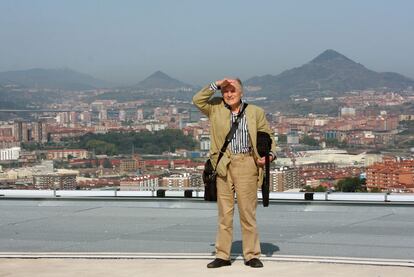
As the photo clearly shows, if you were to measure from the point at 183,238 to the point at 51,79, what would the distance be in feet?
71.0

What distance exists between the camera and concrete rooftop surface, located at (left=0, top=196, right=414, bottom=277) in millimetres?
6852

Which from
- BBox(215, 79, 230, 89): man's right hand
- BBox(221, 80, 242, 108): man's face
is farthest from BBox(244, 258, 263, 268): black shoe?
BBox(215, 79, 230, 89): man's right hand

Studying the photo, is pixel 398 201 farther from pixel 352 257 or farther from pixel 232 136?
pixel 232 136

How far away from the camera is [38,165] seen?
15.2 metres

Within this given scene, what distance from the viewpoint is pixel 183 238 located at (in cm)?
859

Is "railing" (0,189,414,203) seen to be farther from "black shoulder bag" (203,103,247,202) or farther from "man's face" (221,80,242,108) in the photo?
"man's face" (221,80,242,108)

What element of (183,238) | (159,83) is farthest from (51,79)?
(183,238)

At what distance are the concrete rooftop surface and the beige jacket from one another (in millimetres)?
856

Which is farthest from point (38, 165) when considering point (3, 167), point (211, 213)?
point (211, 213)

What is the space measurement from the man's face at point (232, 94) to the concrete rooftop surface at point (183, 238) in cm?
132

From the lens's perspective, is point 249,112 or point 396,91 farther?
point 396,91

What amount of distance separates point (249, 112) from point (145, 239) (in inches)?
89.0

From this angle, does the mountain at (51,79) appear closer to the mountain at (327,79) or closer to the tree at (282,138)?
the mountain at (327,79)

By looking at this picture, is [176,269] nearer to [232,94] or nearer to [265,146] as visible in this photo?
[265,146]
